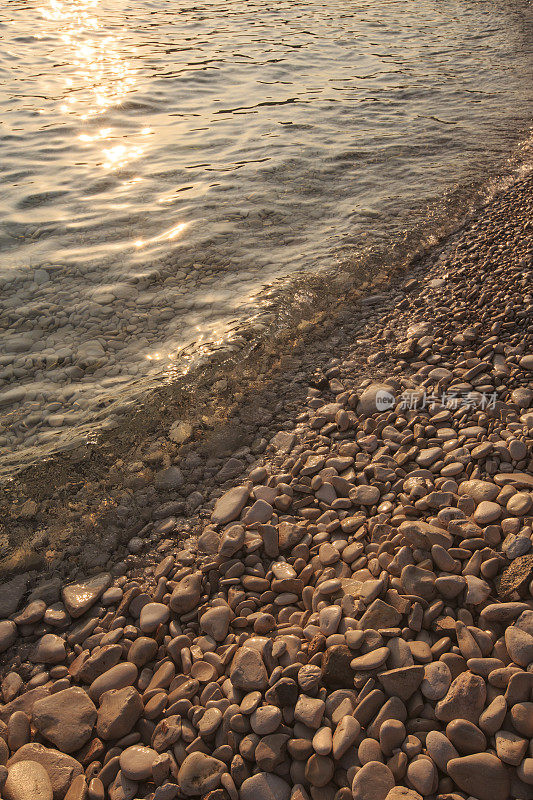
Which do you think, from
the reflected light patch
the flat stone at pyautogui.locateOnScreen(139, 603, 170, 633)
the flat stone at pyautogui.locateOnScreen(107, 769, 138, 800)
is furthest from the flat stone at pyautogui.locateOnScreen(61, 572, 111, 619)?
the reflected light patch

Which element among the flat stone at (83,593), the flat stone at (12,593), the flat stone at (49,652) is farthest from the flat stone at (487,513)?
the flat stone at (12,593)

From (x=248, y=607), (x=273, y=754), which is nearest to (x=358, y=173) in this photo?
(x=248, y=607)

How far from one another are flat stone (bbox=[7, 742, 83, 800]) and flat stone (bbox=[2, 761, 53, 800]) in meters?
0.02

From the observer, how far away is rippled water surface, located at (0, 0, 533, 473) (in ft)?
12.9

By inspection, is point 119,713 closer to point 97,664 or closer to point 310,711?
point 97,664

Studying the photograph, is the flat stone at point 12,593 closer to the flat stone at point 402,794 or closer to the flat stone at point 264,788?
the flat stone at point 264,788

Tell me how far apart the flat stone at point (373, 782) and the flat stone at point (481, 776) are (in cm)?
18

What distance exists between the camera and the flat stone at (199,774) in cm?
173

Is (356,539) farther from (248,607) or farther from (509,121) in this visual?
(509,121)

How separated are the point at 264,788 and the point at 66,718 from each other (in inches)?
30.6

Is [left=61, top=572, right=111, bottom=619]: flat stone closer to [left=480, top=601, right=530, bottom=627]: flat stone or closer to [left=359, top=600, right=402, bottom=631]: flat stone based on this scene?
[left=359, top=600, right=402, bottom=631]: flat stone

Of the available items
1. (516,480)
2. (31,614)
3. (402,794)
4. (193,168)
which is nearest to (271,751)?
(402,794)

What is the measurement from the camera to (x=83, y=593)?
245cm

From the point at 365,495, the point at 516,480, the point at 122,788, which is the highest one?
the point at 516,480
